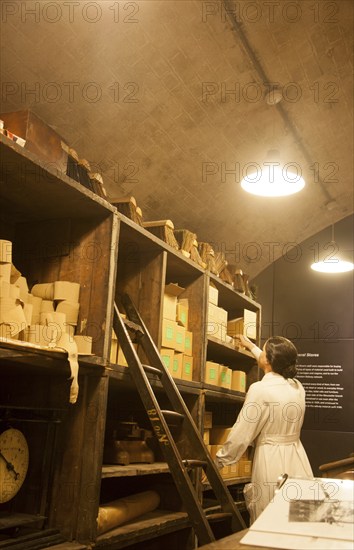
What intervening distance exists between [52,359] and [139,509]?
1.51 m

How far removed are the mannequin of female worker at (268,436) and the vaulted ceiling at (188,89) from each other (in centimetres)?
231

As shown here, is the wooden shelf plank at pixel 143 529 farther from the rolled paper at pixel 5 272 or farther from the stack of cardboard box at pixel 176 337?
the rolled paper at pixel 5 272

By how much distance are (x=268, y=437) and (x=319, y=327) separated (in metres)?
4.15

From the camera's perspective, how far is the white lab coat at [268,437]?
3932 mm

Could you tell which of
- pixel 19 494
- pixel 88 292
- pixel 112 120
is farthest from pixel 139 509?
pixel 112 120

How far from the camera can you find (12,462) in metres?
2.82

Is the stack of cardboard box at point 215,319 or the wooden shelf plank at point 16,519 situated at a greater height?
the stack of cardboard box at point 215,319

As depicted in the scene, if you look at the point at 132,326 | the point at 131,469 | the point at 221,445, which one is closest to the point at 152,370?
the point at 132,326

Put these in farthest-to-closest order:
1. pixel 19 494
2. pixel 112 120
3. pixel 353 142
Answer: pixel 353 142
pixel 112 120
pixel 19 494

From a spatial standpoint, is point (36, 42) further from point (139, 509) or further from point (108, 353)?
point (139, 509)

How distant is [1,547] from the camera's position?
261 centimetres

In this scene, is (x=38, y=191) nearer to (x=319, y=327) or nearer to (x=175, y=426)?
(x=175, y=426)

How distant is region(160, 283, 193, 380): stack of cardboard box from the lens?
4168 mm

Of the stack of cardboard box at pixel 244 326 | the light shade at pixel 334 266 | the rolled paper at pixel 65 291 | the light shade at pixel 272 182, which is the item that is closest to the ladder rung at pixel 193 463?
the rolled paper at pixel 65 291
